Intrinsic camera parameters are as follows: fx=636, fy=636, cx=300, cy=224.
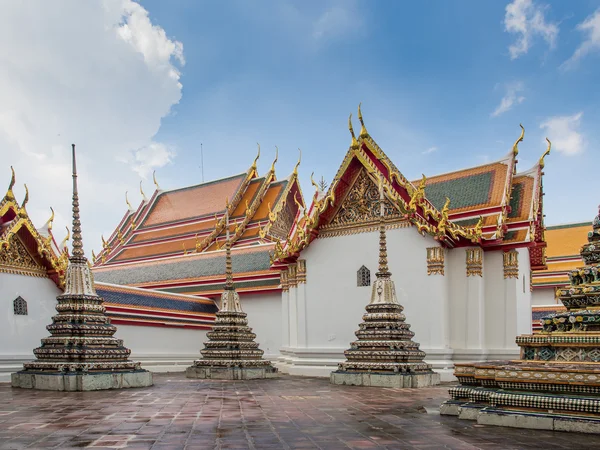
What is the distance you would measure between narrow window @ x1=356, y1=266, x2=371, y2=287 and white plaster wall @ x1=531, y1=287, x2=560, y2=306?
10325 mm

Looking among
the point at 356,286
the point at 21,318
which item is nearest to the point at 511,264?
the point at 356,286

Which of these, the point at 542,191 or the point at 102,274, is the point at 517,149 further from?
the point at 102,274

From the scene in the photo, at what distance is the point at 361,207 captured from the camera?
15.1m

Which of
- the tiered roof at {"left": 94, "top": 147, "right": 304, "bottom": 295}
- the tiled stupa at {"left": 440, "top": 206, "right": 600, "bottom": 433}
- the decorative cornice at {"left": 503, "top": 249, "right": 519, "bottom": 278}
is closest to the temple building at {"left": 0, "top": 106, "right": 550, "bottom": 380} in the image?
the decorative cornice at {"left": 503, "top": 249, "right": 519, "bottom": 278}

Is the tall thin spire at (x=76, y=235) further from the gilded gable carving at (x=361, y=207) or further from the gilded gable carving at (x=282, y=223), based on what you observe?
the gilded gable carving at (x=282, y=223)

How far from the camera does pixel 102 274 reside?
24234 mm

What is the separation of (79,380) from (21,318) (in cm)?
382

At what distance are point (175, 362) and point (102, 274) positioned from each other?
7.89m

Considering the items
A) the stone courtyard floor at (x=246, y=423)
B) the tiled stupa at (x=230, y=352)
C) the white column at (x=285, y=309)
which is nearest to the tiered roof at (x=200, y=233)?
the white column at (x=285, y=309)

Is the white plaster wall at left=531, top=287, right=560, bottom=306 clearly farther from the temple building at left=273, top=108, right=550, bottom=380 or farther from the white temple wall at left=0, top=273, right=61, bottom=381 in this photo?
the white temple wall at left=0, top=273, right=61, bottom=381

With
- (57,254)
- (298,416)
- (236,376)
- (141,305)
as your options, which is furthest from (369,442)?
(141,305)

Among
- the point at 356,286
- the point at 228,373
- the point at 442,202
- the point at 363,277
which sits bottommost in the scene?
the point at 228,373

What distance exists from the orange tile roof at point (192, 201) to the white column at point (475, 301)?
1438 cm

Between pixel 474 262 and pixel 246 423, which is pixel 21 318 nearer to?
pixel 246 423
